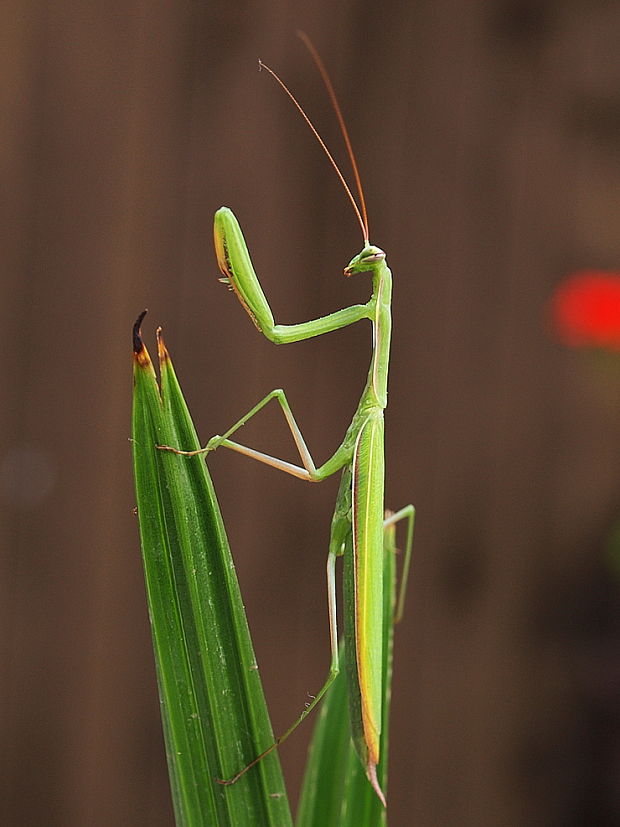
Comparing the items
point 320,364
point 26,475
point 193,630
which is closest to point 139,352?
point 193,630

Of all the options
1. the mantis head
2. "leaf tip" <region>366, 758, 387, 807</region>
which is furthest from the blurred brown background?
"leaf tip" <region>366, 758, 387, 807</region>

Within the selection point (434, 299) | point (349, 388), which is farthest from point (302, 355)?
point (434, 299)

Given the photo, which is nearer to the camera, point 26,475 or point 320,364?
point 26,475

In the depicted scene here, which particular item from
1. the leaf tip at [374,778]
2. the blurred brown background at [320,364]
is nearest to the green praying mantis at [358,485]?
the leaf tip at [374,778]

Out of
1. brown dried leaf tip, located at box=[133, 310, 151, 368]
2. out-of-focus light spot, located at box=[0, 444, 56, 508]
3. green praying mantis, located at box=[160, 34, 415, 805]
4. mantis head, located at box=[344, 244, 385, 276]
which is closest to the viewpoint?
brown dried leaf tip, located at box=[133, 310, 151, 368]

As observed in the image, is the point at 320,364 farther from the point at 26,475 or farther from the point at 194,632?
the point at 194,632

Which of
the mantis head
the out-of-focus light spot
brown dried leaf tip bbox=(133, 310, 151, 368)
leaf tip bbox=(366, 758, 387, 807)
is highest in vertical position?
the mantis head

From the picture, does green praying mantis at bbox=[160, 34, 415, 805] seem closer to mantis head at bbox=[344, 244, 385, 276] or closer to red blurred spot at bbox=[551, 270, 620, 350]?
mantis head at bbox=[344, 244, 385, 276]

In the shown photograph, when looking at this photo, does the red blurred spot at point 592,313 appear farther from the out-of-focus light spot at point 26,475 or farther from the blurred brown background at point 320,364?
the out-of-focus light spot at point 26,475
